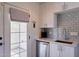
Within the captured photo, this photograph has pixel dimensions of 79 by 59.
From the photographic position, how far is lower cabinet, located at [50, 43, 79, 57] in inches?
51.0

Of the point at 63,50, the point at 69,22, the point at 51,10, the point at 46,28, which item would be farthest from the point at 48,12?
the point at 63,50

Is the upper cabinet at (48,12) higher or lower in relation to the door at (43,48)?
higher

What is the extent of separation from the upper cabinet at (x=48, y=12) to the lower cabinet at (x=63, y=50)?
0.34 meters

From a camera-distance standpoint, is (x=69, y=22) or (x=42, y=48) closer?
(x=42, y=48)

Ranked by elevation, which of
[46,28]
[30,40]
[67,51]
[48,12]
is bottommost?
[67,51]

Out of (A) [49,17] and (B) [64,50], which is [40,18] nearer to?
(A) [49,17]

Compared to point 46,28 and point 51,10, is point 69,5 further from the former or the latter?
point 46,28

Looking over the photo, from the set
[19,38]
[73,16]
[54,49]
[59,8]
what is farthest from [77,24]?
[19,38]

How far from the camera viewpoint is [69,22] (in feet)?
5.04

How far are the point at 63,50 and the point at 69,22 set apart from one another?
483mm

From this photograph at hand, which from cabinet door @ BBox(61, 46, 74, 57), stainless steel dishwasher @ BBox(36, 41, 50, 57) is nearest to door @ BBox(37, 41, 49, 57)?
stainless steel dishwasher @ BBox(36, 41, 50, 57)

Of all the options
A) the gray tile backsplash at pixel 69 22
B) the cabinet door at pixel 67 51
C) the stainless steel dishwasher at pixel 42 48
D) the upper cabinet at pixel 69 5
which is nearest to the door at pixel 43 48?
the stainless steel dishwasher at pixel 42 48

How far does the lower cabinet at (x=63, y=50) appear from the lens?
4.25 ft

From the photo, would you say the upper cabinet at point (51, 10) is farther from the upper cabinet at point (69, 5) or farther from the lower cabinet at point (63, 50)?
the lower cabinet at point (63, 50)
